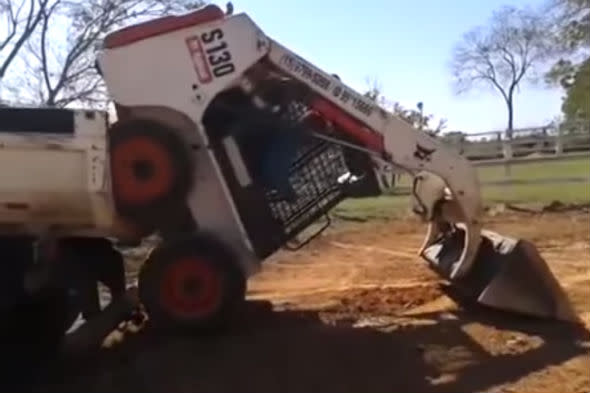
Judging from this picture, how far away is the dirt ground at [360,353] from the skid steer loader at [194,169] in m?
0.29

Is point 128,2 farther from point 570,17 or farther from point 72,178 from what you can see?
point 72,178

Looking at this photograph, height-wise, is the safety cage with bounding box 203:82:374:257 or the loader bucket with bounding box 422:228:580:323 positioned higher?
the safety cage with bounding box 203:82:374:257

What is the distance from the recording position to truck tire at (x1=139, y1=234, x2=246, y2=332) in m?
6.54

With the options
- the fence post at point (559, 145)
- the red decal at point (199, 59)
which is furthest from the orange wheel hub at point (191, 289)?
the fence post at point (559, 145)

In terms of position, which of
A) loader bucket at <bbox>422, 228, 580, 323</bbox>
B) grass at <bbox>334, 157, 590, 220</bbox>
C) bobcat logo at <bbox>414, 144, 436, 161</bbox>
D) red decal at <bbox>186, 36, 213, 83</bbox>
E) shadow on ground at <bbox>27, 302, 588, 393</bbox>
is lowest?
grass at <bbox>334, 157, 590, 220</bbox>

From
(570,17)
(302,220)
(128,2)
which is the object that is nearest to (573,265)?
(302,220)

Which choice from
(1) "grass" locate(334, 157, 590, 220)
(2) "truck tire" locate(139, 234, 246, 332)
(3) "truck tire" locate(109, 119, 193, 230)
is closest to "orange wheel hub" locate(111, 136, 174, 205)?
(3) "truck tire" locate(109, 119, 193, 230)

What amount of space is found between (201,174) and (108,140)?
0.64m

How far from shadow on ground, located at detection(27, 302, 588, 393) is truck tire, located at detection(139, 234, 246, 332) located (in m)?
0.14

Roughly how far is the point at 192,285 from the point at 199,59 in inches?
57.6

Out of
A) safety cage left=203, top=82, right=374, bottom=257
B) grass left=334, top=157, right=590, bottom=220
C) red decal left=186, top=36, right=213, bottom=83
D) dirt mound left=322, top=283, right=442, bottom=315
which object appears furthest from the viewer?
grass left=334, top=157, right=590, bottom=220

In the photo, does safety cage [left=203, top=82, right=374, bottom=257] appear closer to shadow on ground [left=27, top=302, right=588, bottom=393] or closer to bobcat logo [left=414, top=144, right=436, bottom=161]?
bobcat logo [left=414, top=144, right=436, bottom=161]

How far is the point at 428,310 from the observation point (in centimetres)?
763

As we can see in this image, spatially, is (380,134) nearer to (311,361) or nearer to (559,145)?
(311,361)
